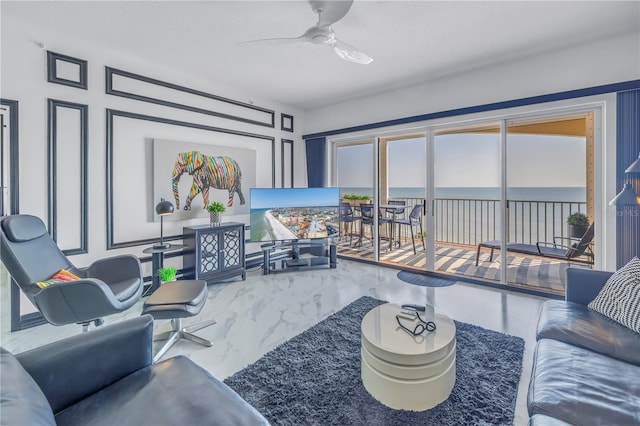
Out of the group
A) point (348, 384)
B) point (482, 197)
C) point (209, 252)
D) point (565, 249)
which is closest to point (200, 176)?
point (209, 252)

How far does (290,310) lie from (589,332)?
226 cm

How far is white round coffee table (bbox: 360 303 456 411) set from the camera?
5.03 ft

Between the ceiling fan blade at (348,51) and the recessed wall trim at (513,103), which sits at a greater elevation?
the ceiling fan blade at (348,51)

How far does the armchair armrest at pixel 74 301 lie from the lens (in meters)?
2.05

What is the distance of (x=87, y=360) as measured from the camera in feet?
4.13

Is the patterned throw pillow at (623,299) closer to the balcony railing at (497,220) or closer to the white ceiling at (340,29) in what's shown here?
the balcony railing at (497,220)

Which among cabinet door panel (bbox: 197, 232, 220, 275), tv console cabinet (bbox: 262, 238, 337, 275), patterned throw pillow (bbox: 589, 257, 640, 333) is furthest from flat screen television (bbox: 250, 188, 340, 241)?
patterned throw pillow (bbox: 589, 257, 640, 333)

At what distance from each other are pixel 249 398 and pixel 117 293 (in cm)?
145

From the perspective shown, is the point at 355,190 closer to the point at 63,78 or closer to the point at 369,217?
the point at 369,217

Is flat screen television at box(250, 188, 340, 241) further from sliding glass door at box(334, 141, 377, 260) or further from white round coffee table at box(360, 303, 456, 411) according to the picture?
white round coffee table at box(360, 303, 456, 411)

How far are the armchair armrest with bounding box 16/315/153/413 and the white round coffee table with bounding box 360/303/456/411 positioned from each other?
1.15 metres

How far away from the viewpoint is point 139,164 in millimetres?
3406

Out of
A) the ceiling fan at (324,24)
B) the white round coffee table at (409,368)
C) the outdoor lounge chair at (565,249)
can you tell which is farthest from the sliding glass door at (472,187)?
the white round coffee table at (409,368)

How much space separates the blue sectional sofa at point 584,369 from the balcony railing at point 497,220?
1707 millimetres
